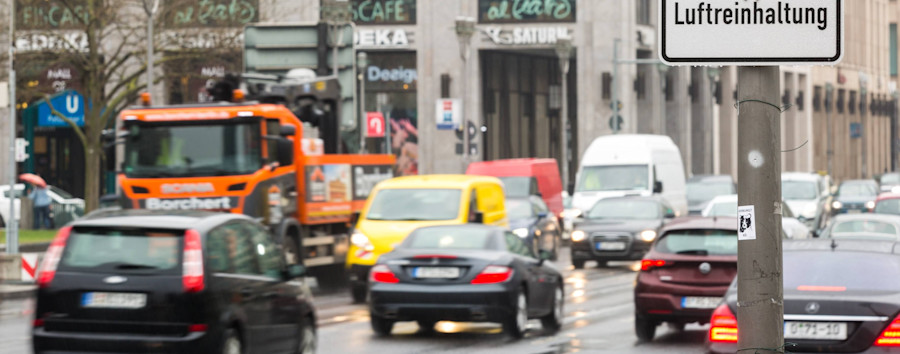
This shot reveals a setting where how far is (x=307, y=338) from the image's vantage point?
533 inches

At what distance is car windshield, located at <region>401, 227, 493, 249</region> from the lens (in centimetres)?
1717

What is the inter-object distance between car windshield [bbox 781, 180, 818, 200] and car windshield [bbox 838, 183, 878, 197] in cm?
756

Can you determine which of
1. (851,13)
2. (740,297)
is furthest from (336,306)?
(851,13)

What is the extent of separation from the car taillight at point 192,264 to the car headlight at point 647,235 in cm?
1885

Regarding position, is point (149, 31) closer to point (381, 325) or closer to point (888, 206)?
point (888, 206)

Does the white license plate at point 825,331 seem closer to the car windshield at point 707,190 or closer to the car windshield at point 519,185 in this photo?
the car windshield at point 519,185

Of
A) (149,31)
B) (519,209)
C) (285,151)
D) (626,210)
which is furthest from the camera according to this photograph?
Answer: (519,209)

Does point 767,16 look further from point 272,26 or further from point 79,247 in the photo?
point 272,26

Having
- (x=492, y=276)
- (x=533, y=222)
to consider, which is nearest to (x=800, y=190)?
(x=533, y=222)

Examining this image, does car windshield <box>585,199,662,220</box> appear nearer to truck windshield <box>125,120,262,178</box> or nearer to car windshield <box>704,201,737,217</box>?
car windshield <box>704,201,737,217</box>

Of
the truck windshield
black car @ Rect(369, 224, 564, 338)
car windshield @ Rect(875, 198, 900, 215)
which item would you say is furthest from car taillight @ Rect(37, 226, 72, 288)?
car windshield @ Rect(875, 198, 900, 215)

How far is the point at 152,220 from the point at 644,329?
275 inches

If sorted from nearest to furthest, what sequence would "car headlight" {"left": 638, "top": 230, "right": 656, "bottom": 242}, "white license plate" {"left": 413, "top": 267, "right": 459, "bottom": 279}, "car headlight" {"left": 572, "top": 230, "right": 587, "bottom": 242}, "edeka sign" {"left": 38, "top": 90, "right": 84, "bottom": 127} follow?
"white license plate" {"left": 413, "top": 267, "right": 459, "bottom": 279}
"car headlight" {"left": 638, "top": 230, "right": 656, "bottom": 242}
"car headlight" {"left": 572, "top": 230, "right": 587, "bottom": 242}
"edeka sign" {"left": 38, "top": 90, "right": 84, "bottom": 127}

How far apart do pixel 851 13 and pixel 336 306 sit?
89228 mm
